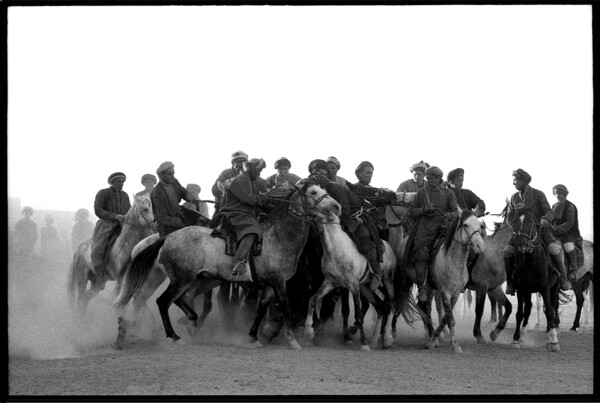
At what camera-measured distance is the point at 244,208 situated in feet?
52.1

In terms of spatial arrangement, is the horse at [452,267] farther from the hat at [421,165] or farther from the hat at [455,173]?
the hat at [421,165]

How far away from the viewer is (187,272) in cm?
1588

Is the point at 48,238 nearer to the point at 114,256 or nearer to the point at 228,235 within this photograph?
the point at 114,256

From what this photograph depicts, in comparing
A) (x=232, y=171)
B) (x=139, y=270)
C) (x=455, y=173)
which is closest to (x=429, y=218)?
(x=455, y=173)

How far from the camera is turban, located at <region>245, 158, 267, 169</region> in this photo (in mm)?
15961

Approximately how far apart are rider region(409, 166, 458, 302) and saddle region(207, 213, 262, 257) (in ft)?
8.56

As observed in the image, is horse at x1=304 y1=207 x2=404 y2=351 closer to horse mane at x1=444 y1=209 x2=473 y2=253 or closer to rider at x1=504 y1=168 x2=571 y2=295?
horse mane at x1=444 y1=209 x2=473 y2=253

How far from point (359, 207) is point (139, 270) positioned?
3723mm

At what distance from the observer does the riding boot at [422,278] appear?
53.3 ft

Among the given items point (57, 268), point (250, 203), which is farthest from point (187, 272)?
point (57, 268)

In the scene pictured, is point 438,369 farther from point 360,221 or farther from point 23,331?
point 23,331

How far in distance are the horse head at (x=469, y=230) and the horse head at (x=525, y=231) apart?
1274mm

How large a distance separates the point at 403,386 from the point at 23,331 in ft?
22.4

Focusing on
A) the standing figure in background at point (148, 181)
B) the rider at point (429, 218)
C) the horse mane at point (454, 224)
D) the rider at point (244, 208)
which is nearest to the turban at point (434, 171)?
the rider at point (429, 218)
